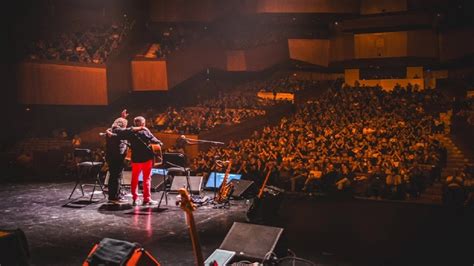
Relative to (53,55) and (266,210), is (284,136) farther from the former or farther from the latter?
(53,55)

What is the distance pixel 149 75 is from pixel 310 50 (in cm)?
713

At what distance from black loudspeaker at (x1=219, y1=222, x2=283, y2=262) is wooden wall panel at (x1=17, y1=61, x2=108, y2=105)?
1085 centimetres

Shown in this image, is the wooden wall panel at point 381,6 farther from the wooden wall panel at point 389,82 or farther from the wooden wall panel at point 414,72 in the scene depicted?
the wooden wall panel at point 389,82

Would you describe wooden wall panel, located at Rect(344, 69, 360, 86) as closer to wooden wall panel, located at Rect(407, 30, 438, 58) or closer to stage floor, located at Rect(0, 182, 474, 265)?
wooden wall panel, located at Rect(407, 30, 438, 58)

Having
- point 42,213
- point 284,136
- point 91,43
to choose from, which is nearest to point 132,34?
point 91,43

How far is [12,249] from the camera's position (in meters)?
3.15

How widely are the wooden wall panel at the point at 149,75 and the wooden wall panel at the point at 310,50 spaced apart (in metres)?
5.63

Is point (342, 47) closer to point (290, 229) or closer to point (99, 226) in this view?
point (290, 229)

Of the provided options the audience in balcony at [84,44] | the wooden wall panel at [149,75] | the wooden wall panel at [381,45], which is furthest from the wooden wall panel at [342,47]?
the audience in balcony at [84,44]

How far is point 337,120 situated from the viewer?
39.7 feet

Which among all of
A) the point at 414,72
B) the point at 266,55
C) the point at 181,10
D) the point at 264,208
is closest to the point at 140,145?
the point at 264,208

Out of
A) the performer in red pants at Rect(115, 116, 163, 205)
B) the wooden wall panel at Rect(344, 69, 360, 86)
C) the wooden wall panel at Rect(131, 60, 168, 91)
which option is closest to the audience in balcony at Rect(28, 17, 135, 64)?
the wooden wall panel at Rect(131, 60, 168, 91)

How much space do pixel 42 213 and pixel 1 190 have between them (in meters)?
2.85

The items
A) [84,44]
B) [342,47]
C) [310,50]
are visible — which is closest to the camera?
[84,44]
